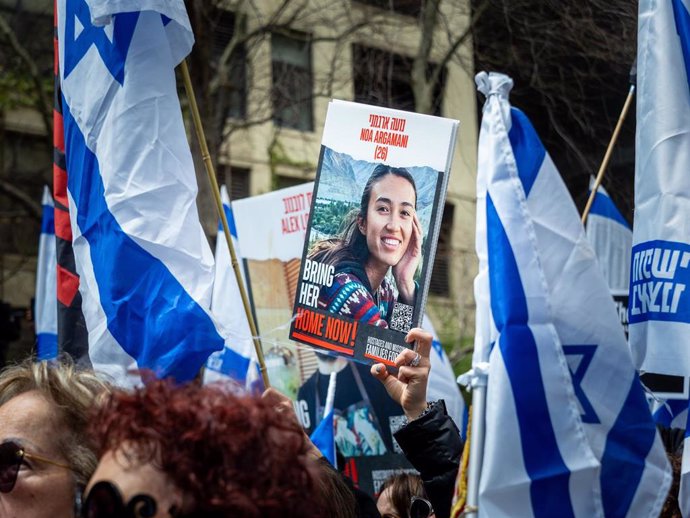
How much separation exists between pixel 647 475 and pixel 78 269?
2.00 m

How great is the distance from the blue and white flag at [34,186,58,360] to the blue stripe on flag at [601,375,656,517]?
4064 mm

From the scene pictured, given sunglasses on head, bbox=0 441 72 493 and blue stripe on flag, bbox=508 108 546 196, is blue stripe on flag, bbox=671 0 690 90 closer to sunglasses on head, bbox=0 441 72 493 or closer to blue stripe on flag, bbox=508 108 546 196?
blue stripe on flag, bbox=508 108 546 196

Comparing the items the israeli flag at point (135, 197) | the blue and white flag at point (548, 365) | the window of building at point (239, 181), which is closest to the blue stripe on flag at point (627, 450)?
the blue and white flag at point (548, 365)

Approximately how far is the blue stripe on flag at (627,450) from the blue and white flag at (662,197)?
1.26 ft

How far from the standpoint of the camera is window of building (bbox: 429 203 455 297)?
15.1 m

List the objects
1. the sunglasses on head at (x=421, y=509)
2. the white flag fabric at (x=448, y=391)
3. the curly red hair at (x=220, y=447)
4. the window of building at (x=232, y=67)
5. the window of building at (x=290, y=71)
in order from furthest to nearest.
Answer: the window of building at (x=290, y=71) < the window of building at (x=232, y=67) < the white flag fabric at (x=448, y=391) < the sunglasses on head at (x=421, y=509) < the curly red hair at (x=220, y=447)

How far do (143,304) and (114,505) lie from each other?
200 centimetres

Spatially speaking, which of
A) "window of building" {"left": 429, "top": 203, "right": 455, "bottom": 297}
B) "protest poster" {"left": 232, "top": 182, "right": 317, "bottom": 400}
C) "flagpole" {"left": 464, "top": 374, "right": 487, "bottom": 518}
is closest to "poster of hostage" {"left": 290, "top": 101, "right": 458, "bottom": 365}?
"flagpole" {"left": 464, "top": 374, "right": 487, "bottom": 518}

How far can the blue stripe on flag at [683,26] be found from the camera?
3648 millimetres

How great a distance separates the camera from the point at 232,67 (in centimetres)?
1108

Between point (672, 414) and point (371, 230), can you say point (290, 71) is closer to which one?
point (672, 414)

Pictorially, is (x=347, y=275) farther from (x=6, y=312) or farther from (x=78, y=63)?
(x=6, y=312)

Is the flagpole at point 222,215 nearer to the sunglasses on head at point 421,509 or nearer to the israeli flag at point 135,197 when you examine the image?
the israeli flag at point 135,197

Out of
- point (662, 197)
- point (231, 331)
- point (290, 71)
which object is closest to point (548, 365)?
point (662, 197)
